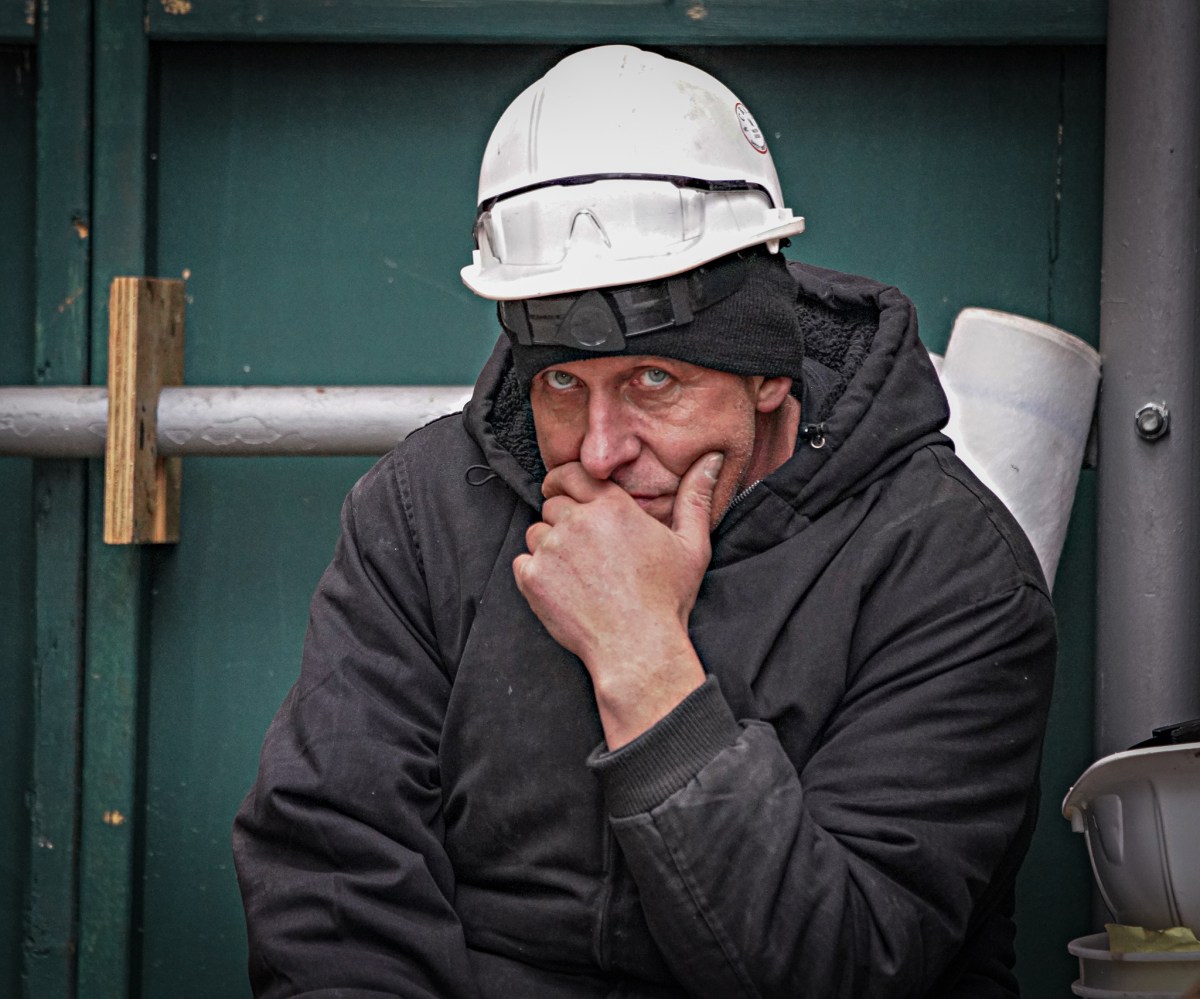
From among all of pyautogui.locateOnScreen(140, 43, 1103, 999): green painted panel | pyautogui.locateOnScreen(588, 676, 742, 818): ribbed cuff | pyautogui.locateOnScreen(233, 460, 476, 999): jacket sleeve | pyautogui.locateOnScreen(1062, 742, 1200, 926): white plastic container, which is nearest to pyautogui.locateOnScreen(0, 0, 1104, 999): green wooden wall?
pyautogui.locateOnScreen(140, 43, 1103, 999): green painted panel

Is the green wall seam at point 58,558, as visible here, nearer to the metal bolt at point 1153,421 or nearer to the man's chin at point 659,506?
the man's chin at point 659,506

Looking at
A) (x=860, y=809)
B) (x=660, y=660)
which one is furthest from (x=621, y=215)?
(x=860, y=809)

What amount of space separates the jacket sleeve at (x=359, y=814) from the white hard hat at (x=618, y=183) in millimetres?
494

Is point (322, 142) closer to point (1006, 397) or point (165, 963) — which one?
point (1006, 397)

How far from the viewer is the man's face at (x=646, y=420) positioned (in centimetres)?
211

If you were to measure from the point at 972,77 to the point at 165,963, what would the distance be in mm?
2397

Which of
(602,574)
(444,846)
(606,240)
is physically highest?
(606,240)

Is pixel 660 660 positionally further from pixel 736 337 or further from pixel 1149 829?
pixel 1149 829

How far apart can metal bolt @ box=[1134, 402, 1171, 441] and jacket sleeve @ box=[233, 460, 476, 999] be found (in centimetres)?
144

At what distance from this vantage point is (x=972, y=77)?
317 cm

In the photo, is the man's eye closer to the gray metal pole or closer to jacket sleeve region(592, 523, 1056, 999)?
jacket sleeve region(592, 523, 1056, 999)

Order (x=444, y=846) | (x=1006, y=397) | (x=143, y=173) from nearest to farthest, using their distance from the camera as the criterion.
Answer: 1. (x=444, y=846)
2. (x=1006, y=397)
3. (x=143, y=173)

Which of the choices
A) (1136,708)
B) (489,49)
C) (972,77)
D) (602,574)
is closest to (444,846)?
(602,574)

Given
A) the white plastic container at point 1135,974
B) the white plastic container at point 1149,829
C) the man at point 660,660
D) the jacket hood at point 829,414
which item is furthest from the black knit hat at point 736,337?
the white plastic container at point 1135,974
